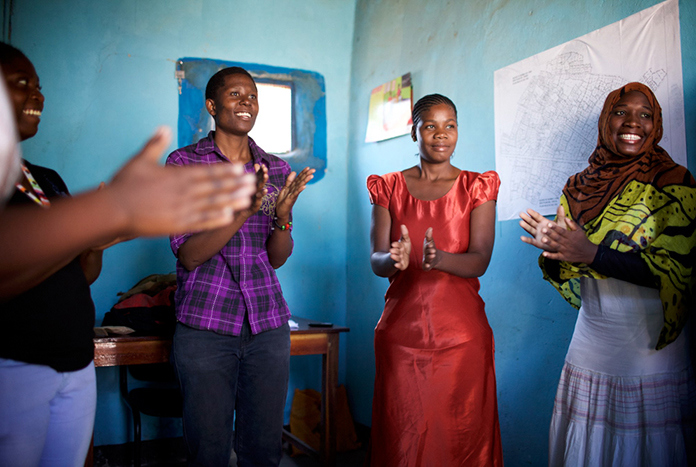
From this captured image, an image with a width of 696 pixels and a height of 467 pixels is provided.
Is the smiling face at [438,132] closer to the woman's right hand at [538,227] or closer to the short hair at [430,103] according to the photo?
the short hair at [430,103]

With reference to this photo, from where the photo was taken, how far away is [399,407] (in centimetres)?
175

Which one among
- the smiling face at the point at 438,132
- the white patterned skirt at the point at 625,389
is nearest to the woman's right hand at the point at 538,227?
the white patterned skirt at the point at 625,389

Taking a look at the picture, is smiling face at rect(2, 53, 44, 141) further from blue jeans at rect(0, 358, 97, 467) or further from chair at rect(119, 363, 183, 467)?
chair at rect(119, 363, 183, 467)

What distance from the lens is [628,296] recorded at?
167 centimetres

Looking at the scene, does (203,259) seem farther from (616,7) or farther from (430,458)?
(616,7)

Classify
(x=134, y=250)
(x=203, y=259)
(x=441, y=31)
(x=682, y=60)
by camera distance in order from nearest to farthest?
(x=203, y=259) → (x=682, y=60) → (x=441, y=31) → (x=134, y=250)

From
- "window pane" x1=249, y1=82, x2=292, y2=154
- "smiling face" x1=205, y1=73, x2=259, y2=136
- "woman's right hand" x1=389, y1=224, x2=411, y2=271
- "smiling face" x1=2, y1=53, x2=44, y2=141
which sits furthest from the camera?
"window pane" x1=249, y1=82, x2=292, y2=154

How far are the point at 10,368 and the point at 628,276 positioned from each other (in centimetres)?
174

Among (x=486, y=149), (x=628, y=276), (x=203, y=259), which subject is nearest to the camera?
(x=628, y=276)

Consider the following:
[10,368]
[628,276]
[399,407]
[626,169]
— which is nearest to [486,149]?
[626,169]

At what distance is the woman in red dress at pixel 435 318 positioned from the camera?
171 cm

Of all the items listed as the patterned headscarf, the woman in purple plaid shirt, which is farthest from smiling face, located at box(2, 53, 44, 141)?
the patterned headscarf

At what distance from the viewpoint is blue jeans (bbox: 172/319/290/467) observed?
1.70m

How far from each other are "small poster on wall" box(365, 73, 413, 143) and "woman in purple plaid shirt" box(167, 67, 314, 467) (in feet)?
5.27
